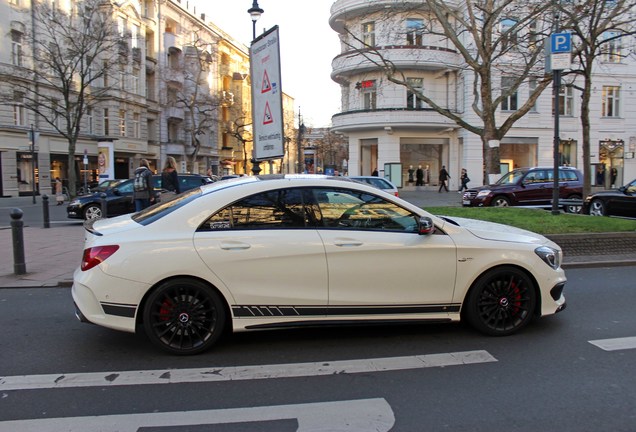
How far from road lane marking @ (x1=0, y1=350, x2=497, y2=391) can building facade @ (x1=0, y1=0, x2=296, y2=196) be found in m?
27.6

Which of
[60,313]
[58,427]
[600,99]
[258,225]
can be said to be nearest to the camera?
[58,427]

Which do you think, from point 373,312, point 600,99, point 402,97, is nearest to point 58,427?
point 373,312

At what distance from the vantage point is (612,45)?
2631 cm

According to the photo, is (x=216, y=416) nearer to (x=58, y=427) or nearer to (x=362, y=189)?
(x=58, y=427)

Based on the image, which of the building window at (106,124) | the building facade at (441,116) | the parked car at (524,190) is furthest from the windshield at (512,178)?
the building window at (106,124)

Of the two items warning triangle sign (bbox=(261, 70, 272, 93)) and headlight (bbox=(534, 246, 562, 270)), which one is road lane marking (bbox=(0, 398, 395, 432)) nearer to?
headlight (bbox=(534, 246, 562, 270))

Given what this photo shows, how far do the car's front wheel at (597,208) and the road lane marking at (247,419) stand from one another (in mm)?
12866

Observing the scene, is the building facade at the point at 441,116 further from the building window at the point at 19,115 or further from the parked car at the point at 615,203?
the building window at the point at 19,115

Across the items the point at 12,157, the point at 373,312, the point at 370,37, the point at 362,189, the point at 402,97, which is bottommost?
the point at 373,312

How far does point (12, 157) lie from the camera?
32969 millimetres

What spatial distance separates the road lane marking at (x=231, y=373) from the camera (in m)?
3.94

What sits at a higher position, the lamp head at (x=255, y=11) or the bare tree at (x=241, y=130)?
the bare tree at (x=241, y=130)

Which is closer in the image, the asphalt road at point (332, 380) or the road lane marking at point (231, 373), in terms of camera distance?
the asphalt road at point (332, 380)

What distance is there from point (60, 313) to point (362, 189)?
3.97 metres
